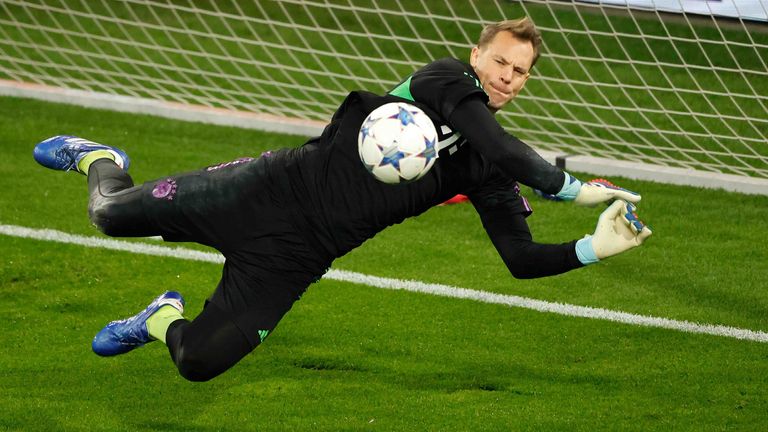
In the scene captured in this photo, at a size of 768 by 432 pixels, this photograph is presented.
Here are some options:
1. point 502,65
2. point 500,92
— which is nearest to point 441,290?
point 500,92

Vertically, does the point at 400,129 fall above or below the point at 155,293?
above

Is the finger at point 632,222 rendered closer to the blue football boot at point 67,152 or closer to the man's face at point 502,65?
the man's face at point 502,65

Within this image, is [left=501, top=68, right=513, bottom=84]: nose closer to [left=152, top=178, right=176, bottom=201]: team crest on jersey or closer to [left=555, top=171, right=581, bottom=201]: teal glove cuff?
[left=555, top=171, right=581, bottom=201]: teal glove cuff

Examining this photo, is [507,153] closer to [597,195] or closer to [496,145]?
[496,145]

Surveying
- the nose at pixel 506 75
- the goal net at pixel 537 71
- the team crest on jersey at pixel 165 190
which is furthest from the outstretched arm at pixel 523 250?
the goal net at pixel 537 71

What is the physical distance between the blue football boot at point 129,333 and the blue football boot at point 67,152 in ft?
2.21

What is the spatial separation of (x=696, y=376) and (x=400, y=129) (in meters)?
2.29

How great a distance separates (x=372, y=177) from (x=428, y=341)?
179 centimetres

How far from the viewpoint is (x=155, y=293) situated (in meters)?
7.20

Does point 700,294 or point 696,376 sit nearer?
point 696,376

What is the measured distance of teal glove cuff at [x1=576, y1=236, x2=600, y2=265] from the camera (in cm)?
511

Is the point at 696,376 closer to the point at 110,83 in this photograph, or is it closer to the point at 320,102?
the point at 320,102

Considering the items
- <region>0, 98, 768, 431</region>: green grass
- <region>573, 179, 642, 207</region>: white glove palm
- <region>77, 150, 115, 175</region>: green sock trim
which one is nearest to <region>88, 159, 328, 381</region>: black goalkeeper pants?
<region>77, 150, 115, 175</region>: green sock trim

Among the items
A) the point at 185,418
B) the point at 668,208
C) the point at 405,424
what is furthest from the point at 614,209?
the point at 668,208
